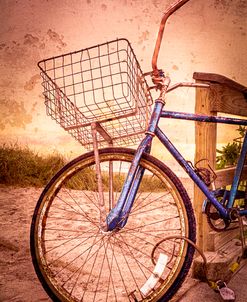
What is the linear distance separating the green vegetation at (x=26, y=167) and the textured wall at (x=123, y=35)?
0.67 m

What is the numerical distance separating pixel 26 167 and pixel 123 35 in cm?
315

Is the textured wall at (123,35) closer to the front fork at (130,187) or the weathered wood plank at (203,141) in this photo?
the weathered wood plank at (203,141)

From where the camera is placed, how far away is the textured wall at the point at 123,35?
617 centimetres

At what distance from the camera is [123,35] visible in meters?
6.21

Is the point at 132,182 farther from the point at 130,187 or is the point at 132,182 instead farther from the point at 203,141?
the point at 203,141

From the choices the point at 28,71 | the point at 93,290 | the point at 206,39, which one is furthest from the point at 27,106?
the point at 93,290

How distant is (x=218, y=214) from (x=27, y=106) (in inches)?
207

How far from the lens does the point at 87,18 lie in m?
6.23

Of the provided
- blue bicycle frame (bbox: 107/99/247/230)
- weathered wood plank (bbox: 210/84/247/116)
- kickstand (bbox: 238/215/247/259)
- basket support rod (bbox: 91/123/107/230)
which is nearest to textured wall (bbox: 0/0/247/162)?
weathered wood plank (bbox: 210/84/247/116)

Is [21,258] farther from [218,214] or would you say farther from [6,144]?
[6,144]

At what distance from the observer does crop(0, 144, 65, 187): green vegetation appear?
16.8ft

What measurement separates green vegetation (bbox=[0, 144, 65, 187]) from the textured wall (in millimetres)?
674

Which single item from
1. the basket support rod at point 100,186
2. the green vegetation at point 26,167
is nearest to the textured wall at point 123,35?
the green vegetation at point 26,167

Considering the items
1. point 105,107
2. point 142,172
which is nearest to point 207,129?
point 142,172
